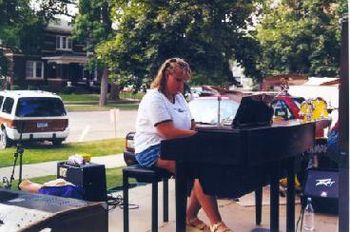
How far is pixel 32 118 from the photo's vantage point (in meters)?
14.6

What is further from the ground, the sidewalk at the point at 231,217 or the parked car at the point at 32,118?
the parked car at the point at 32,118

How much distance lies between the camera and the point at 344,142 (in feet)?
11.8

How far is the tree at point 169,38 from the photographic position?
41.3 feet

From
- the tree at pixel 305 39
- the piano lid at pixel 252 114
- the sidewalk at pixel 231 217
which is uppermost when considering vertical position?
the tree at pixel 305 39

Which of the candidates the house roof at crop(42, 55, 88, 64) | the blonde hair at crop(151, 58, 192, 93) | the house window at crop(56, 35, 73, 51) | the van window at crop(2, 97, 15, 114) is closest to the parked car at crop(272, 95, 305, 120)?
the blonde hair at crop(151, 58, 192, 93)

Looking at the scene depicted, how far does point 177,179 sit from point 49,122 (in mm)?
10873

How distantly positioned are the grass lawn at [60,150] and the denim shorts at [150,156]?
6503mm

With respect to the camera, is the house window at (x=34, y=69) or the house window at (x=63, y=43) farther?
the house window at (x=63, y=43)

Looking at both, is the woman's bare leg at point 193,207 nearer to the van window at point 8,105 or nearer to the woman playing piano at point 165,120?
the woman playing piano at point 165,120

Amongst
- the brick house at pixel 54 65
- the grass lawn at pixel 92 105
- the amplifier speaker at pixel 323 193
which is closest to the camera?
the amplifier speaker at pixel 323 193

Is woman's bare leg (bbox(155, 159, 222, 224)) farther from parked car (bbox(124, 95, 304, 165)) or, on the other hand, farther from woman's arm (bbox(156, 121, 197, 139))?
parked car (bbox(124, 95, 304, 165))

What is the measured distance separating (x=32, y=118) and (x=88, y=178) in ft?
29.0

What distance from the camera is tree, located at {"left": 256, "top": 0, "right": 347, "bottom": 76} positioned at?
1089 inches

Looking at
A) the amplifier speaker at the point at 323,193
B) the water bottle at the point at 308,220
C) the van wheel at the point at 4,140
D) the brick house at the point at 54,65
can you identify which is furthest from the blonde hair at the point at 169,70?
the brick house at the point at 54,65
